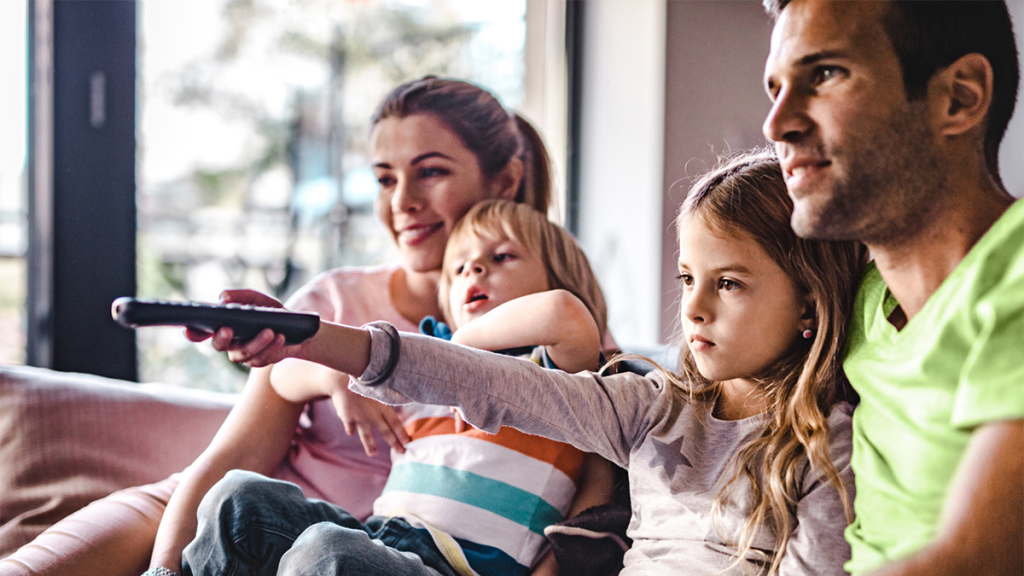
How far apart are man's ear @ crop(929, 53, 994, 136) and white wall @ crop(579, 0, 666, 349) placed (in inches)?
64.4

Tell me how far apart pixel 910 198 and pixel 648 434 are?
45 centimetres

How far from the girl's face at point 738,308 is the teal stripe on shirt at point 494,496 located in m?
0.33

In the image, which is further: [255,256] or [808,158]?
[255,256]

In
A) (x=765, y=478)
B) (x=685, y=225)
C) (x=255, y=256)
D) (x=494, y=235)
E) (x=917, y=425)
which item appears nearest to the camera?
(x=917, y=425)

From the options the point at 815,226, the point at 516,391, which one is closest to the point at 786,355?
the point at 815,226

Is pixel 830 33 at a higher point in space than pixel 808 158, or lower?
higher

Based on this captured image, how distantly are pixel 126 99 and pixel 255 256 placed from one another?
726mm

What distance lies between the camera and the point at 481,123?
157 centimetres

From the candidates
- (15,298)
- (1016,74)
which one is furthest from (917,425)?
(15,298)

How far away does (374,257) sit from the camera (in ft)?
8.98

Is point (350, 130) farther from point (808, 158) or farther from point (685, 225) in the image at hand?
point (808, 158)

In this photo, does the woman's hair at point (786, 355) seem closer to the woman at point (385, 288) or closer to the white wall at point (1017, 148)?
the woman at point (385, 288)

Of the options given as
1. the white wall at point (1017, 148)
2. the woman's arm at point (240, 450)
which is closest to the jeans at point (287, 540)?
the woman's arm at point (240, 450)

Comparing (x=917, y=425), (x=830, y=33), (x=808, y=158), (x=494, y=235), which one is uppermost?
(x=830, y=33)
